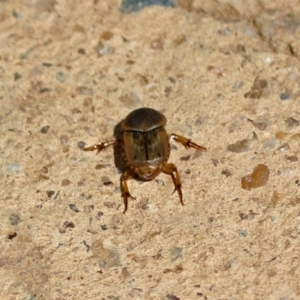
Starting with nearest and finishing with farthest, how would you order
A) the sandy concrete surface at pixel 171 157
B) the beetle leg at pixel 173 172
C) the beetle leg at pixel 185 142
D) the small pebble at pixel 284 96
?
the sandy concrete surface at pixel 171 157, the beetle leg at pixel 173 172, the beetle leg at pixel 185 142, the small pebble at pixel 284 96

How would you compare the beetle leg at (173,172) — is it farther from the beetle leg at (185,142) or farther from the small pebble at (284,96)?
the small pebble at (284,96)

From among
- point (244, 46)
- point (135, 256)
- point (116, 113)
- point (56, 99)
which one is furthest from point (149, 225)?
point (244, 46)

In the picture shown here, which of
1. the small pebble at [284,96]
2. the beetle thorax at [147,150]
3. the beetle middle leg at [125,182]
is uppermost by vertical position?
the small pebble at [284,96]

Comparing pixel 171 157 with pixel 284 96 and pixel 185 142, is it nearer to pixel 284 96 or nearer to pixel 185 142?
pixel 185 142

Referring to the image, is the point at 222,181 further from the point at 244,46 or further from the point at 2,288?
the point at 2,288

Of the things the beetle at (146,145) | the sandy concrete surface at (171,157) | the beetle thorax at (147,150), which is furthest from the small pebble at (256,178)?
the beetle thorax at (147,150)

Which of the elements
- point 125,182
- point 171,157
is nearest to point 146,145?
point 171,157

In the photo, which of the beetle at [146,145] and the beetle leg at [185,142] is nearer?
the beetle at [146,145]

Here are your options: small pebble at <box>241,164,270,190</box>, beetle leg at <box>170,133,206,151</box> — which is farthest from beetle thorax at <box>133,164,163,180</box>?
small pebble at <box>241,164,270,190</box>
